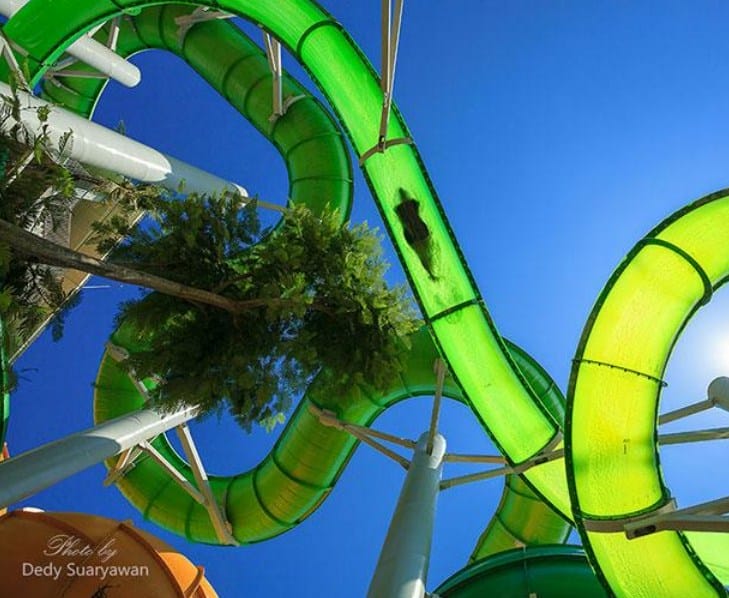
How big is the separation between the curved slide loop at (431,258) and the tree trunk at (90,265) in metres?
1.93

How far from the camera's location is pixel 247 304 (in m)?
5.49

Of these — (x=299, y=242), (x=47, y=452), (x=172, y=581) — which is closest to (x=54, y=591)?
(x=172, y=581)

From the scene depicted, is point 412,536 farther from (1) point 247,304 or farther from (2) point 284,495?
(2) point 284,495

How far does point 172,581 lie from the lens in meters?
6.73

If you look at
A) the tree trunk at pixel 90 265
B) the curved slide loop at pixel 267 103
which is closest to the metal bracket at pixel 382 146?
the tree trunk at pixel 90 265

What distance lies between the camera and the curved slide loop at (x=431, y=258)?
5.98m

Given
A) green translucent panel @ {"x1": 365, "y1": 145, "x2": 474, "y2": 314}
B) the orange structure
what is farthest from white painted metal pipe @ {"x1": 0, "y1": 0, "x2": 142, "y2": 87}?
the orange structure

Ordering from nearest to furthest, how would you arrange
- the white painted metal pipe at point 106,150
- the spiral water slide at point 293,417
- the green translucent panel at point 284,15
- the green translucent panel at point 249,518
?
1. the white painted metal pipe at point 106,150
2. the green translucent panel at point 284,15
3. the spiral water slide at point 293,417
4. the green translucent panel at point 249,518

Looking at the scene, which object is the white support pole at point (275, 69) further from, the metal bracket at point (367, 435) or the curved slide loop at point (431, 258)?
the metal bracket at point (367, 435)

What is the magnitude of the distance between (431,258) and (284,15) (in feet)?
11.0

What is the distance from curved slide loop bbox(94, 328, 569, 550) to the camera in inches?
338

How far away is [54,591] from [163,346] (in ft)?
8.91

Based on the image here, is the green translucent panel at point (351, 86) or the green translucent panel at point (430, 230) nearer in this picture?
the green translucent panel at point (430, 230)

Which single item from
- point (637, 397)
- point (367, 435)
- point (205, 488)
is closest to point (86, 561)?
point (205, 488)
